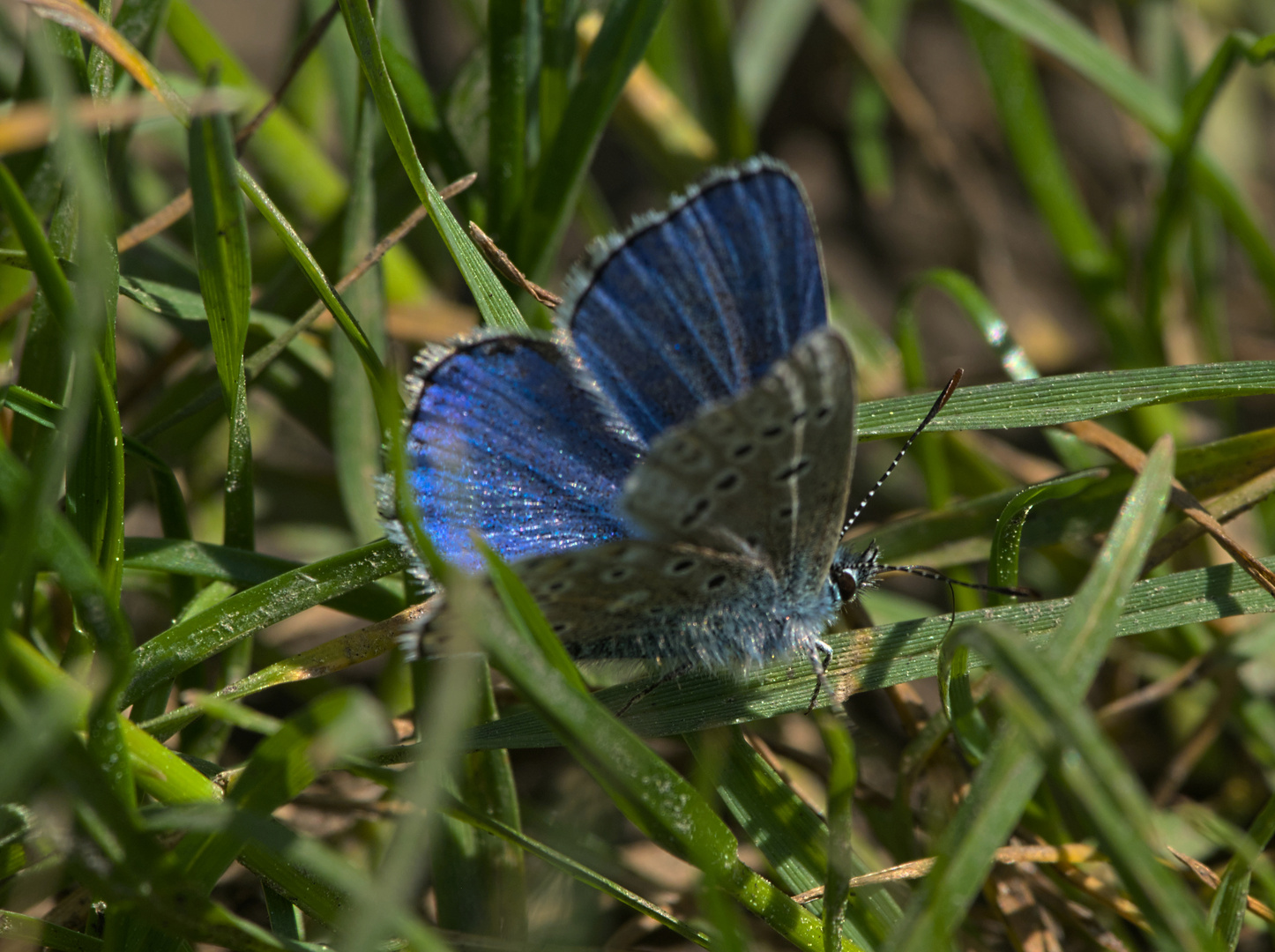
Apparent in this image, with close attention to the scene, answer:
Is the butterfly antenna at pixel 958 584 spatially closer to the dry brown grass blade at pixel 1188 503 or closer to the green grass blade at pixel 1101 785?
the dry brown grass blade at pixel 1188 503

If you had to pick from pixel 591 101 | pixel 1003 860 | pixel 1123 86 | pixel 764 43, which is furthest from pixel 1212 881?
pixel 764 43

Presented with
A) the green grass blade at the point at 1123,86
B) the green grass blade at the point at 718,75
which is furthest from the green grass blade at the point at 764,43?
the green grass blade at the point at 1123,86

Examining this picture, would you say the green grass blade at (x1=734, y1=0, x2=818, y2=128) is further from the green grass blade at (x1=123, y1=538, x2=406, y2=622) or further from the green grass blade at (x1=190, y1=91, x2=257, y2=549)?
the green grass blade at (x1=123, y1=538, x2=406, y2=622)

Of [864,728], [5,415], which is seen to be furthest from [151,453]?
[864,728]

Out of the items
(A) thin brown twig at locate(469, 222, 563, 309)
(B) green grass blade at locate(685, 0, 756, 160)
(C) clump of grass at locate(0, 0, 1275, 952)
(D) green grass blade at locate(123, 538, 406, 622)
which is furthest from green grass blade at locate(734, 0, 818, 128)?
(D) green grass blade at locate(123, 538, 406, 622)

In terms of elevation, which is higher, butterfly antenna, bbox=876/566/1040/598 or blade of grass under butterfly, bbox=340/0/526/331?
blade of grass under butterfly, bbox=340/0/526/331

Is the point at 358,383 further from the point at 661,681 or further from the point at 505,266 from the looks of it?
the point at 661,681
